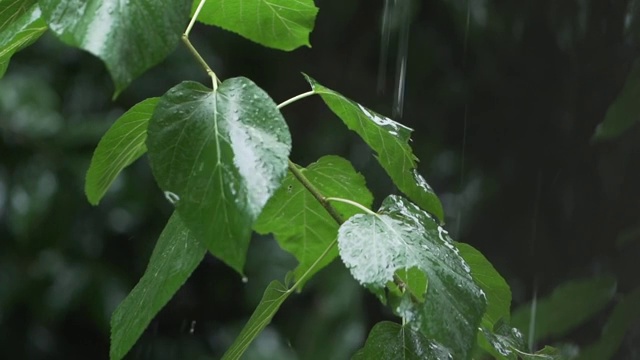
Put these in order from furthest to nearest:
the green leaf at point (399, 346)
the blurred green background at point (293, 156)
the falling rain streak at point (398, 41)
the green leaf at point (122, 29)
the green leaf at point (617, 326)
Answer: the falling rain streak at point (398, 41) → the blurred green background at point (293, 156) → the green leaf at point (617, 326) → the green leaf at point (399, 346) → the green leaf at point (122, 29)

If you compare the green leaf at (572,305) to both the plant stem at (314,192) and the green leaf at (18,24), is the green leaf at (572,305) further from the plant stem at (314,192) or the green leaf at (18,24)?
the green leaf at (18,24)

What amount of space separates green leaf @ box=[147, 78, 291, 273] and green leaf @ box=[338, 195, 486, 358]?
6 cm

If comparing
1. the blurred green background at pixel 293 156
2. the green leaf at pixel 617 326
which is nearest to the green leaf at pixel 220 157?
the green leaf at pixel 617 326

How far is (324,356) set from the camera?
1.41 meters

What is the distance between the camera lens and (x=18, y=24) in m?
0.39

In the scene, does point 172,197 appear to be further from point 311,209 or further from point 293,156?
point 293,156

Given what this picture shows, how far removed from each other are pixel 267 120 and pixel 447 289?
0.10 meters

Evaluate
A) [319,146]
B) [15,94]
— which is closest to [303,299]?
[319,146]

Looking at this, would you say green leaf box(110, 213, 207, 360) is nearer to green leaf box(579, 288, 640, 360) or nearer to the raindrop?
the raindrop

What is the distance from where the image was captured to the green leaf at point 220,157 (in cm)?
30

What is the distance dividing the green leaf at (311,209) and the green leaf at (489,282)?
0.20 ft

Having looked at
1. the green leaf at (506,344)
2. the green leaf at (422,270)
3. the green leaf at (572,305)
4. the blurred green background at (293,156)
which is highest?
the green leaf at (422,270)

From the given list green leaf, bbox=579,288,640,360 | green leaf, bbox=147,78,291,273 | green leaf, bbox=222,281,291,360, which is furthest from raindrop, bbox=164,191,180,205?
green leaf, bbox=579,288,640,360

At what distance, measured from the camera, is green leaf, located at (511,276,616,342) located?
51 cm
